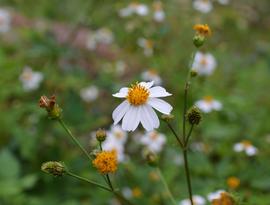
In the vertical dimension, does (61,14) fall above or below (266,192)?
above

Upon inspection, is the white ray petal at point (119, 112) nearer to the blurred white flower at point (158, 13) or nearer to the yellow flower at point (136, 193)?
the yellow flower at point (136, 193)

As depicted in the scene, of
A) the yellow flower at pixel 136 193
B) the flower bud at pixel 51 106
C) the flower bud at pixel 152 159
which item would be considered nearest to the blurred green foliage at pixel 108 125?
the yellow flower at pixel 136 193

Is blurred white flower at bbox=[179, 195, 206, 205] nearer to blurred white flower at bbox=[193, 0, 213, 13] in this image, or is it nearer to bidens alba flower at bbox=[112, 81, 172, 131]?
bidens alba flower at bbox=[112, 81, 172, 131]

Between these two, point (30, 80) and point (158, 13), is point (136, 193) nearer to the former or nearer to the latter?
point (30, 80)

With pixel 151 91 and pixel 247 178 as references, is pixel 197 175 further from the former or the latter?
pixel 151 91

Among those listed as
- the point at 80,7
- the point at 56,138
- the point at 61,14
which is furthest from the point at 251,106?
the point at 61,14

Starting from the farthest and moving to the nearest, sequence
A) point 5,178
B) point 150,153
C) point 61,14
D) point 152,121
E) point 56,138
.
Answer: point 61,14, point 56,138, point 5,178, point 150,153, point 152,121
